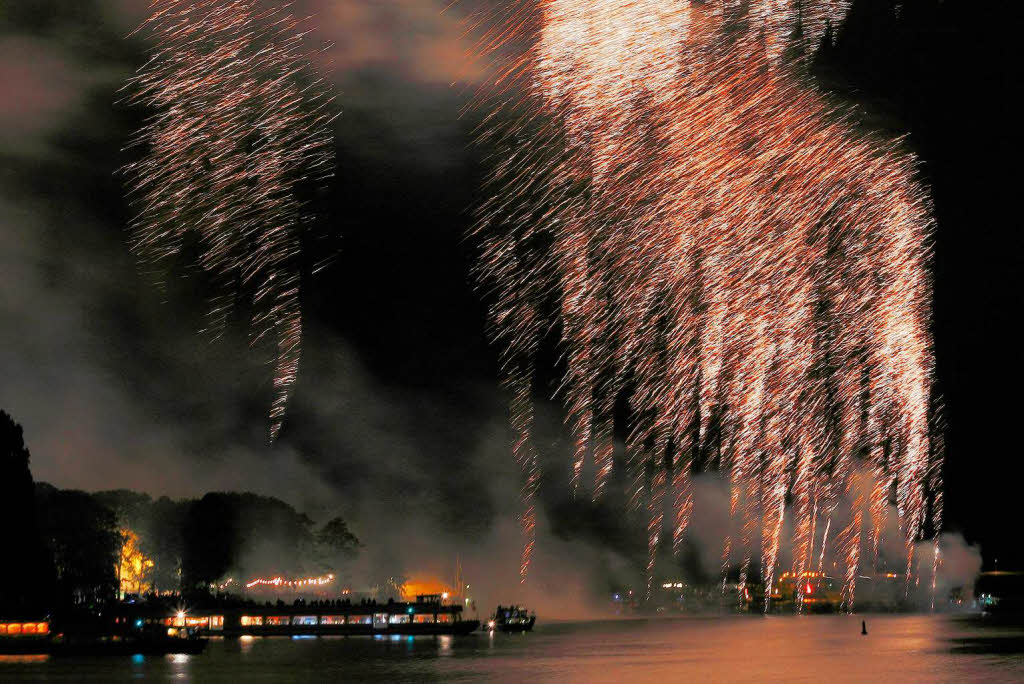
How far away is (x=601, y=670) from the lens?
2921 inches

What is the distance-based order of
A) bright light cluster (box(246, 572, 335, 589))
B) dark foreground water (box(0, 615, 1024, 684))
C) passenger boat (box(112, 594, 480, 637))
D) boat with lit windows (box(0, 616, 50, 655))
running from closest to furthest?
dark foreground water (box(0, 615, 1024, 684)) → boat with lit windows (box(0, 616, 50, 655)) → passenger boat (box(112, 594, 480, 637)) → bright light cluster (box(246, 572, 335, 589))

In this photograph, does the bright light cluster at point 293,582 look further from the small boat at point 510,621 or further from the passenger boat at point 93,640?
the passenger boat at point 93,640

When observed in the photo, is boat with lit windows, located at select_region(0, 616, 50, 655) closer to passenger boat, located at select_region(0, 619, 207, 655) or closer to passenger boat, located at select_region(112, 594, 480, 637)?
passenger boat, located at select_region(0, 619, 207, 655)

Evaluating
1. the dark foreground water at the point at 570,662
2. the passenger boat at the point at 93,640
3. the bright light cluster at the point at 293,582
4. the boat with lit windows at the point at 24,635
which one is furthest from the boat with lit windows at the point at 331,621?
the boat with lit windows at the point at 24,635

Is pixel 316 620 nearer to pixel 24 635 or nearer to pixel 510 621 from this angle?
pixel 510 621

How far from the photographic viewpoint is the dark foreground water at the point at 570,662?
2699 inches

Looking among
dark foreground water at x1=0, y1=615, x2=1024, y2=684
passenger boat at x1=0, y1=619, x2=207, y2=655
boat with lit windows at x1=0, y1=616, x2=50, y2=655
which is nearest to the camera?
dark foreground water at x1=0, y1=615, x2=1024, y2=684

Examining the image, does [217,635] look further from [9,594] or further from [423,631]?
[9,594]

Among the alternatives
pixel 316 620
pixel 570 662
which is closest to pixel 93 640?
pixel 316 620

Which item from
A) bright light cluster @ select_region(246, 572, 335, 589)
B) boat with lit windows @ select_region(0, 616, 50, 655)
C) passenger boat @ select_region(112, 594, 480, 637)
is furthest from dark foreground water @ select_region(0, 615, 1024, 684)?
bright light cluster @ select_region(246, 572, 335, 589)

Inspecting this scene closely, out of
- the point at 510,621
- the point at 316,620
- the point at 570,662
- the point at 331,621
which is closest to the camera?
the point at 570,662

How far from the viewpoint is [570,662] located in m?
82.9

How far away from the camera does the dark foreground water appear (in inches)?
2699

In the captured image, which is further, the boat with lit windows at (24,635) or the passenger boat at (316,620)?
the passenger boat at (316,620)
